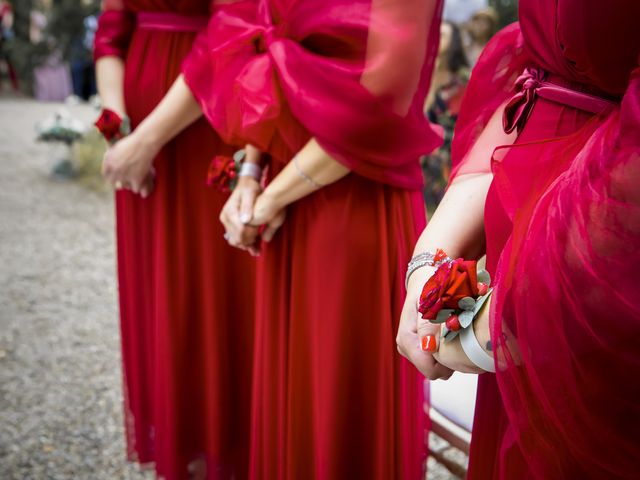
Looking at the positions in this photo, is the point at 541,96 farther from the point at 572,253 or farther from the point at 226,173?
the point at 226,173

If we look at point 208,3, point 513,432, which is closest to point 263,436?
point 513,432

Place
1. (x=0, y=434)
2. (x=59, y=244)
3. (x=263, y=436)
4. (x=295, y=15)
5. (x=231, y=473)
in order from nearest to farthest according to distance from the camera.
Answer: (x=295, y=15) < (x=263, y=436) < (x=231, y=473) < (x=0, y=434) < (x=59, y=244)

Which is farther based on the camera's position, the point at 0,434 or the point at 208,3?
the point at 0,434

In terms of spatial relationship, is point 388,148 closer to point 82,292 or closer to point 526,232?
point 526,232

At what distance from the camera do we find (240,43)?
132 cm

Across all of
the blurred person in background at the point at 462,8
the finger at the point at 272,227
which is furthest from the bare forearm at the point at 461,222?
the blurred person in background at the point at 462,8

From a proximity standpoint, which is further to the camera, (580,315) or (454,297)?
(454,297)

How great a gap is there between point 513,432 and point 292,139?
2.58 feet

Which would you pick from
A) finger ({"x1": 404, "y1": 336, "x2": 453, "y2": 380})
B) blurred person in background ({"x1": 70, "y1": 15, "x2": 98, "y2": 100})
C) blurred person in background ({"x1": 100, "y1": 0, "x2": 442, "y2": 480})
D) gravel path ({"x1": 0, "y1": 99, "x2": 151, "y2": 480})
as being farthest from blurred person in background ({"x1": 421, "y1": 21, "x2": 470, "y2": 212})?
blurred person in background ({"x1": 70, "y1": 15, "x2": 98, "y2": 100})

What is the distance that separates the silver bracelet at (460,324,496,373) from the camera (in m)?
0.72

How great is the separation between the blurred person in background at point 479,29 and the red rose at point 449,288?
4.21 m

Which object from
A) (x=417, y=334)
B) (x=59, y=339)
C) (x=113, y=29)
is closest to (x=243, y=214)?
(x=417, y=334)

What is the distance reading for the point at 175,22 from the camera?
1763 millimetres

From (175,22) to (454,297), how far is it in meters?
1.41
